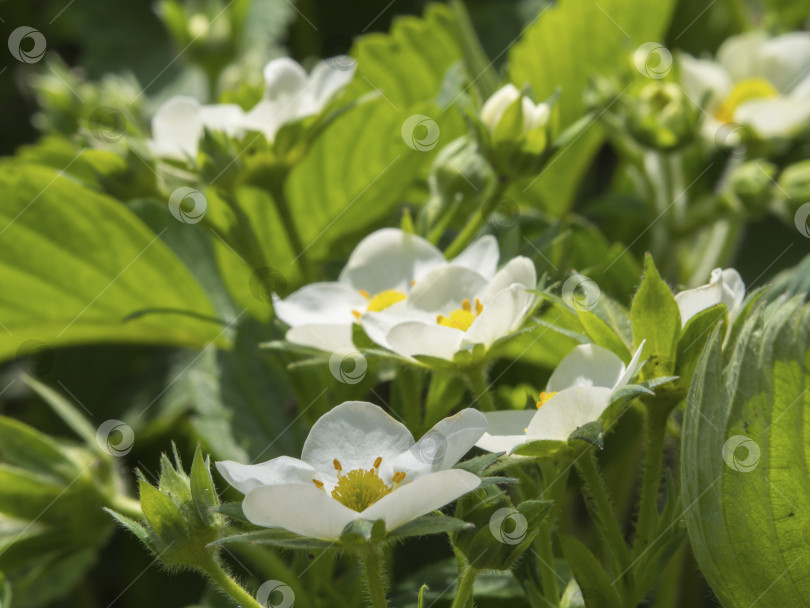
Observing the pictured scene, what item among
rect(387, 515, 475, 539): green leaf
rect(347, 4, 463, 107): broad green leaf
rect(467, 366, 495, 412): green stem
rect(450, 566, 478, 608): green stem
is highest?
rect(347, 4, 463, 107): broad green leaf

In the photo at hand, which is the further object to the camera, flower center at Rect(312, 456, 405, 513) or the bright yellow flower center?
the bright yellow flower center

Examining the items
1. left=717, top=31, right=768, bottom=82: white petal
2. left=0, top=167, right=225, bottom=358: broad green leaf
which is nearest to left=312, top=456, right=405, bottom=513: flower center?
left=0, top=167, right=225, bottom=358: broad green leaf

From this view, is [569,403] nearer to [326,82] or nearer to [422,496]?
[422,496]

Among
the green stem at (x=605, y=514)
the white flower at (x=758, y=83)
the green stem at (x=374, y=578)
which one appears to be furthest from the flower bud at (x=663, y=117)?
the green stem at (x=374, y=578)

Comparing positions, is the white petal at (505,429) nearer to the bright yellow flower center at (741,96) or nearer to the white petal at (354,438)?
the white petal at (354,438)

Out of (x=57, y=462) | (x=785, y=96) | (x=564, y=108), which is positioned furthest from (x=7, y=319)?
(x=785, y=96)

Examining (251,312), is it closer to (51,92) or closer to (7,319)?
(7,319)

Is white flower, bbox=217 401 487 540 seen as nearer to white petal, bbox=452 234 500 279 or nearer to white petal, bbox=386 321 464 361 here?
white petal, bbox=386 321 464 361
